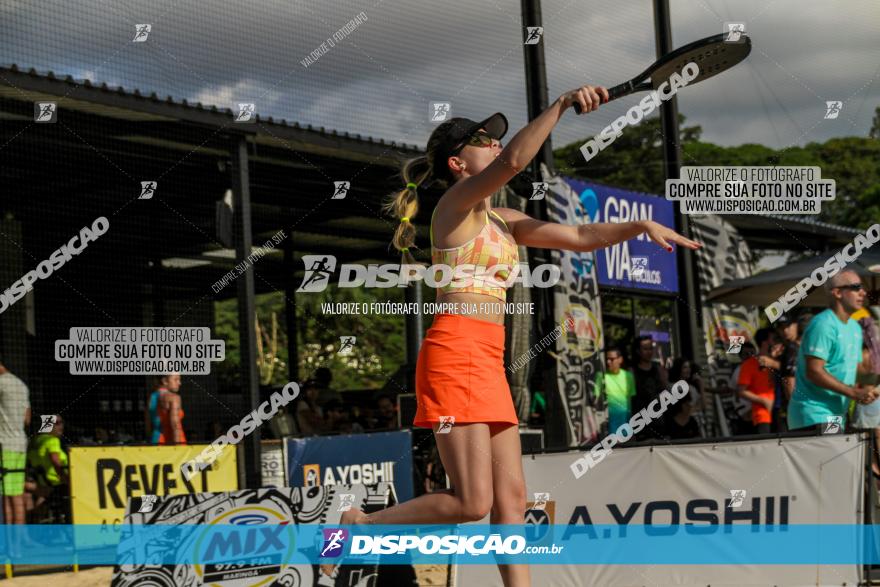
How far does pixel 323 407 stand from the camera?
575 inches

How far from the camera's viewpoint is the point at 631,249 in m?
13.0

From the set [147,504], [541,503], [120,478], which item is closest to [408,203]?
[147,504]

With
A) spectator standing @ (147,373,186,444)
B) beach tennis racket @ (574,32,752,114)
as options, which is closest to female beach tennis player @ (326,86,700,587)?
beach tennis racket @ (574,32,752,114)

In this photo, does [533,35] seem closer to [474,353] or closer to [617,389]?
[617,389]

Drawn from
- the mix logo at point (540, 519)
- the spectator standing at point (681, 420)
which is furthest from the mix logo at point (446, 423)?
the spectator standing at point (681, 420)

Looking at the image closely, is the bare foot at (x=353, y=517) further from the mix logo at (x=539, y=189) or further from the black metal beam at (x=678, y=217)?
the black metal beam at (x=678, y=217)

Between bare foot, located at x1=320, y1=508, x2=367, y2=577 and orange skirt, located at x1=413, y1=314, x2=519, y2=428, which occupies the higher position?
orange skirt, located at x1=413, y1=314, x2=519, y2=428

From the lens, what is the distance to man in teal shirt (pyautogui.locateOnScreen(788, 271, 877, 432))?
698 cm

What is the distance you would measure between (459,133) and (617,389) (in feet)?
24.2

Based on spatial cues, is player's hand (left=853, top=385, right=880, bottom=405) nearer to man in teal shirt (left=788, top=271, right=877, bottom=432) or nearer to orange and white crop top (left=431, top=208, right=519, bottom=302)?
man in teal shirt (left=788, top=271, right=877, bottom=432)

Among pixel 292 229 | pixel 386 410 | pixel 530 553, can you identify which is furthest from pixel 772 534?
pixel 292 229

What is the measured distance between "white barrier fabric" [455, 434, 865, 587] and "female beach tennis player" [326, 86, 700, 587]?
2614 mm

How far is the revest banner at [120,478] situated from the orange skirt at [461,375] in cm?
612

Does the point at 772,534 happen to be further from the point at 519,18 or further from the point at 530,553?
the point at 519,18
